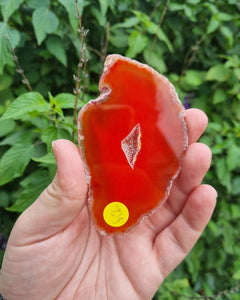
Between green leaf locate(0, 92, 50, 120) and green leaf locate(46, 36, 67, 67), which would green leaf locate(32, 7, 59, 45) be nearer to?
green leaf locate(46, 36, 67, 67)

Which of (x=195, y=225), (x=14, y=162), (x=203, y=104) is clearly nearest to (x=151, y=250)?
(x=195, y=225)

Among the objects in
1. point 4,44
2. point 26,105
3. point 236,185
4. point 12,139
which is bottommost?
point 236,185

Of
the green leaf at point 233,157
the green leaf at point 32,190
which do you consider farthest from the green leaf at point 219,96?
the green leaf at point 32,190

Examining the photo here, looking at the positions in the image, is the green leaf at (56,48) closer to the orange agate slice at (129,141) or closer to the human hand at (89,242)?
the orange agate slice at (129,141)

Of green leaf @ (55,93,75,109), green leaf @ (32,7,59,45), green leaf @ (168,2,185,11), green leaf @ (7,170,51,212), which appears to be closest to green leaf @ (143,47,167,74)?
green leaf @ (168,2,185,11)

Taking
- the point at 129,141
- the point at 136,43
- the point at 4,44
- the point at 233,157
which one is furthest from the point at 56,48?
the point at 233,157

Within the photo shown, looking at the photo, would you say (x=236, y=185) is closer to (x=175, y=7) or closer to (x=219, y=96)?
(x=219, y=96)

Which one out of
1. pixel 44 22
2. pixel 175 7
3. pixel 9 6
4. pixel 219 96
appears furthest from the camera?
pixel 219 96

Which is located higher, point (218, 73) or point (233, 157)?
point (218, 73)
